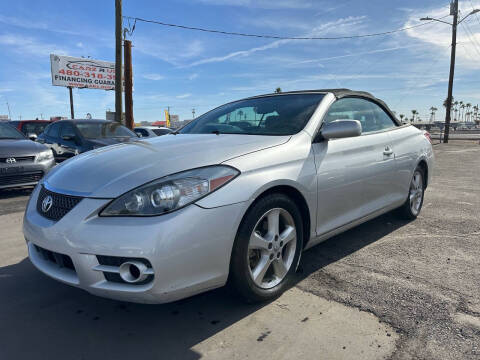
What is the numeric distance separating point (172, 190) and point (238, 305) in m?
0.99

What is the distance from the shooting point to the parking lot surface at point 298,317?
2014 mm

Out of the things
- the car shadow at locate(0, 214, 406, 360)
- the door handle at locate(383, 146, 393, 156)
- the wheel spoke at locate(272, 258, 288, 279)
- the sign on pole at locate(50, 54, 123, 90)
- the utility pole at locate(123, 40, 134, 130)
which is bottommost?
the car shadow at locate(0, 214, 406, 360)

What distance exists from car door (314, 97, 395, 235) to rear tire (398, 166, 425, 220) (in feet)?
2.29

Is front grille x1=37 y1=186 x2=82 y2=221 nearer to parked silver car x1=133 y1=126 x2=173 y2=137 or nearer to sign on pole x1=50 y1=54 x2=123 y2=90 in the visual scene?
parked silver car x1=133 y1=126 x2=173 y2=137

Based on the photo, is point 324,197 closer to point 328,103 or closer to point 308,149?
point 308,149

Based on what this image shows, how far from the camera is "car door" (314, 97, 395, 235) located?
9.37ft

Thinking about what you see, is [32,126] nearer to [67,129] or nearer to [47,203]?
[67,129]

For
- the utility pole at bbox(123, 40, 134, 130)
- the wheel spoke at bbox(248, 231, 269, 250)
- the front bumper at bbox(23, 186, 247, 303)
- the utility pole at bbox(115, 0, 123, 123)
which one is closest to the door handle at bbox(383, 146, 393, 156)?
the wheel spoke at bbox(248, 231, 269, 250)

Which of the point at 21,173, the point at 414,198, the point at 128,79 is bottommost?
the point at 414,198

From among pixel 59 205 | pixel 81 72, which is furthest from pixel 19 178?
pixel 81 72

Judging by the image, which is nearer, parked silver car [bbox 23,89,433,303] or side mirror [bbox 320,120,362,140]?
parked silver car [bbox 23,89,433,303]

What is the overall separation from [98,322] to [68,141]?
621 cm

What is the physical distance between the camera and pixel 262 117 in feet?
10.7

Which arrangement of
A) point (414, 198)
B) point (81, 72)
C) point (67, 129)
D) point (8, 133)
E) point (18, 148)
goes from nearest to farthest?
point (414, 198) → point (18, 148) → point (8, 133) → point (67, 129) → point (81, 72)
